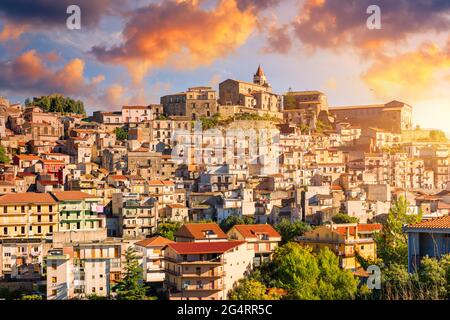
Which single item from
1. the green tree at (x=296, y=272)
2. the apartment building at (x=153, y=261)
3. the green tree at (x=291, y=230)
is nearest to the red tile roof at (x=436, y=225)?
the green tree at (x=296, y=272)

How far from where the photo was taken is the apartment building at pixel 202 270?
1369 cm

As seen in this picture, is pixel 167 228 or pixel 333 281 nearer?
pixel 333 281

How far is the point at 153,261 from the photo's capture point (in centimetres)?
1545

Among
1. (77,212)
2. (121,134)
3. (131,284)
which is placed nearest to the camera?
(131,284)

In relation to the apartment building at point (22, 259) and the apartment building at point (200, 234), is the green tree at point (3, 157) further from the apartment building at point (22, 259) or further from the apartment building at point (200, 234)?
the apartment building at point (200, 234)

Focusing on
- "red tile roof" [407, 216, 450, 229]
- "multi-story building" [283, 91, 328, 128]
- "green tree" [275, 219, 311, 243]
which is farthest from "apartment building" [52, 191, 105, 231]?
"multi-story building" [283, 91, 328, 128]

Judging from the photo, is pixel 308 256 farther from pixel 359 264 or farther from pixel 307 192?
pixel 307 192

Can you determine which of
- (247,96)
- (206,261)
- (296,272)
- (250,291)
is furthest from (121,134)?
(250,291)

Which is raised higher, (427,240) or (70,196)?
(70,196)

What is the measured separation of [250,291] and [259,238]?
4.29m

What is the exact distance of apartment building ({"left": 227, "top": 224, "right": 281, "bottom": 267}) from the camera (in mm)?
16062

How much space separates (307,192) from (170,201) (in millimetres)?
4343

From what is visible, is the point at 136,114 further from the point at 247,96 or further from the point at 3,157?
the point at 3,157

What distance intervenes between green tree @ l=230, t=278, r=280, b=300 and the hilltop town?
0.18m
